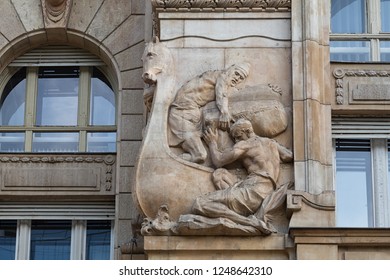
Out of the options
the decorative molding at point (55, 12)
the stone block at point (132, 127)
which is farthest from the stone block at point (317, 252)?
the decorative molding at point (55, 12)

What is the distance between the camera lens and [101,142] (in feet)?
79.0

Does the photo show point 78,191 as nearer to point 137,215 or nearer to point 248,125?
point 137,215

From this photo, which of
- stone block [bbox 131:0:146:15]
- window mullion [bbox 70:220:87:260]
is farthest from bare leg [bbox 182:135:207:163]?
stone block [bbox 131:0:146:15]

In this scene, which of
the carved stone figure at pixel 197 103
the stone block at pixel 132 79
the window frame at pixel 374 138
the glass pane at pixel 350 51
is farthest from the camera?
the stone block at pixel 132 79

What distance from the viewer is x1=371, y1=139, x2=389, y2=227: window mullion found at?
2189cm

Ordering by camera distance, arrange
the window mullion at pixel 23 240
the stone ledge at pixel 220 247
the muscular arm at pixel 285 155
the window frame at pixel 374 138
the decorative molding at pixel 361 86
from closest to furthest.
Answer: the stone ledge at pixel 220 247 < the muscular arm at pixel 285 155 < the window frame at pixel 374 138 < the decorative molding at pixel 361 86 < the window mullion at pixel 23 240

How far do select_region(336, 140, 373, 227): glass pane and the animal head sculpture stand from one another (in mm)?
2858

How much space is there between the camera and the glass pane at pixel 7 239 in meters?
23.5

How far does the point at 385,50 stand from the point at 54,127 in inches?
216

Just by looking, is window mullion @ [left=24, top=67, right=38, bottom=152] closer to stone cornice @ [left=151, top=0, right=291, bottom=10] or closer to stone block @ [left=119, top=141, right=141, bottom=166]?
stone block @ [left=119, top=141, right=141, bottom=166]

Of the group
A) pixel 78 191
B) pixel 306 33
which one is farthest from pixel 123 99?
pixel 306 33

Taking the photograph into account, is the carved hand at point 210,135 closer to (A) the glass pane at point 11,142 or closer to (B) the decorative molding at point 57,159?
(B) the decorative molding at point 57,159

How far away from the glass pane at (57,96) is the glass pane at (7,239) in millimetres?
1797

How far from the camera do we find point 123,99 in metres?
23.7
